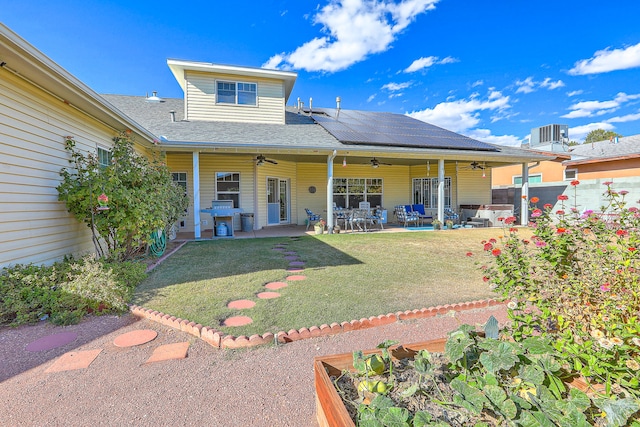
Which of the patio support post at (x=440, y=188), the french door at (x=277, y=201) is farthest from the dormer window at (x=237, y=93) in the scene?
the patio support post at (x=440, y=188)

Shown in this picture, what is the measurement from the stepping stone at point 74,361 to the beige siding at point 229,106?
33.9 ft

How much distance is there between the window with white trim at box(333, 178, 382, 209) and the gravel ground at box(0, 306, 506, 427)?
10970 mm

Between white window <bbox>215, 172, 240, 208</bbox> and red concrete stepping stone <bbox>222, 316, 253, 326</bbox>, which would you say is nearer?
red concrete stepping stone <bbox>222, 316, 253, 326</bbox>

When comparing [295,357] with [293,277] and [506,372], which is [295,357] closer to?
[506,372]

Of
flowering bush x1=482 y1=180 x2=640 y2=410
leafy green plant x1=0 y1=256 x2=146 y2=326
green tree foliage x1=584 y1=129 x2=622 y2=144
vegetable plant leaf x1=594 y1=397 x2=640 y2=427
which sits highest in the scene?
green tree foliage x1=584 y1=129 x2=622 y2=144

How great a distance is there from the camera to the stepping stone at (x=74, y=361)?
2427 mm

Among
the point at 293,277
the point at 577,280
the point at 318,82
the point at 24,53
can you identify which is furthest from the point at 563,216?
the point at 318,82

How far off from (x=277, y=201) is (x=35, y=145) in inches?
327

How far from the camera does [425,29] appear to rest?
45.9 feet

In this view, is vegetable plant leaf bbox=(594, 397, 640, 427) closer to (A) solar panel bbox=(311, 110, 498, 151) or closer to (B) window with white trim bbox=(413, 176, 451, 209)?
(A) solar panel bbox=(311, 110, 498, 151)

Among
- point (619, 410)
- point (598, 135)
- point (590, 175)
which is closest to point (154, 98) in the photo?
point (619, 410)

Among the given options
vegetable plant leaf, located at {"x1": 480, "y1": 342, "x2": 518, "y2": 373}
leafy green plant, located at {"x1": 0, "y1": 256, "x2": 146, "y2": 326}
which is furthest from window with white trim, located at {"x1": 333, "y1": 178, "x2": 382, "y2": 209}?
vegetable plant leaf, located at {"x1": 480, "y1": 342, "x2": 518, "y2": 373}

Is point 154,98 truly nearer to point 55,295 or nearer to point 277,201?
point 277,201

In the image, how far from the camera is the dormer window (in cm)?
1156
